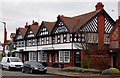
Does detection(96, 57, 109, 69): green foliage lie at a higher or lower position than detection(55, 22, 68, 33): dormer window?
lower

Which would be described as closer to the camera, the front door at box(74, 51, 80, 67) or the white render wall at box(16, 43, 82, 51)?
the white render wall at box(16, 43, 82, 51)

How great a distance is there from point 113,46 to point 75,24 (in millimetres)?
9040

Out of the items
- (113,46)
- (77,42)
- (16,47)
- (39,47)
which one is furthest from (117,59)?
(16,47)

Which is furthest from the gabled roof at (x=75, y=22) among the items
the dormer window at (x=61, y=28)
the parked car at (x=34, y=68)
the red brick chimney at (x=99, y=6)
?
the parked car at (x=34, y=68)

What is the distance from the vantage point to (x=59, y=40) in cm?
4775

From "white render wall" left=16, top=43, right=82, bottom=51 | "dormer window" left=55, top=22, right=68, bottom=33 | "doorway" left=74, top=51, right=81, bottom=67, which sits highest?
"dormer window" left=55, top=22, right=68, bottom=33

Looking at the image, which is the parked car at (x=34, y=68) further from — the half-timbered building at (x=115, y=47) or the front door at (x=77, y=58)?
the front door at (x=77, y=58)

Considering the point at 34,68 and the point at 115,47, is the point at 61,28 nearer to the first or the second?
the point at 115,47

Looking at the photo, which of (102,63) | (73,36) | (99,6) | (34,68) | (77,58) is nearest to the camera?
(34,68)

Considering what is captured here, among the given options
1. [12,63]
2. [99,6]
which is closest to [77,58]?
[99,6]

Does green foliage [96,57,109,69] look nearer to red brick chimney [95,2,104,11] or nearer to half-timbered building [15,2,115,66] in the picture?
half-timbered building [15,2,115,66]

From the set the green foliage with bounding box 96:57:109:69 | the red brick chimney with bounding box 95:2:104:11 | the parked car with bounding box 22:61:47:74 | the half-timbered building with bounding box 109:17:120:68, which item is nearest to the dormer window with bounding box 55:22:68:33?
the red brick chimney with bounding box 95:2:104:11

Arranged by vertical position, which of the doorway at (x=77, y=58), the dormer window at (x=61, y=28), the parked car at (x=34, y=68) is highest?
the dormer window at (x=61, y=28)

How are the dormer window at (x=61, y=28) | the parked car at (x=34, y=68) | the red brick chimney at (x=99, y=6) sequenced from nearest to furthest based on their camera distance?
the parked car at (x=34, y=68), the dormer window at (x=61, y=28), the red brick chimney at (x=99, y=6)
